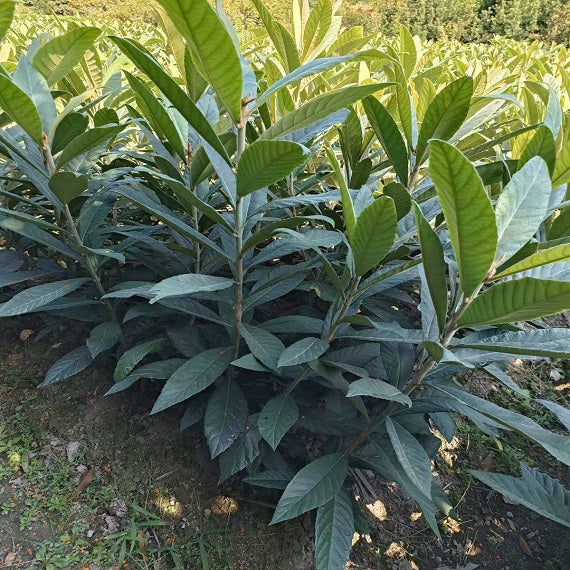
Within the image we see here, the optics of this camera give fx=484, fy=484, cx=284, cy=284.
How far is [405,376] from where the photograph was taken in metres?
1.59

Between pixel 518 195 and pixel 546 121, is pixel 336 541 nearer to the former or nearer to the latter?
pixel 518 195

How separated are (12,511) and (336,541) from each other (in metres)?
1.16

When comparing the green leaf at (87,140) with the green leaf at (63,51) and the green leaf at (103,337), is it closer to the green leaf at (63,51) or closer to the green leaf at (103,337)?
the green leaf at (63,51)

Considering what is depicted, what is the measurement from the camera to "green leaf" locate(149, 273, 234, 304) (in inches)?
47.3

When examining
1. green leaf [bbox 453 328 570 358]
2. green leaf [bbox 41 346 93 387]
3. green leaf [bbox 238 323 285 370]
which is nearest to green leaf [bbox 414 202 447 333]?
green leaf [bbox 453 328 570 358]

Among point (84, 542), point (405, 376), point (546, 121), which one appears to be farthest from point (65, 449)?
point (546, 121)

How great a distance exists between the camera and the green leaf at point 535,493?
5.02ft

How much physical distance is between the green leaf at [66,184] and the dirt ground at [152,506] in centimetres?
92

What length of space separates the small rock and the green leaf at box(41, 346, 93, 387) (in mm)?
273

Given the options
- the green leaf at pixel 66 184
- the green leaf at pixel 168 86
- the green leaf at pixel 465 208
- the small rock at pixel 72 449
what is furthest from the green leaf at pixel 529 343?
A: the small rock at pixel 72 449

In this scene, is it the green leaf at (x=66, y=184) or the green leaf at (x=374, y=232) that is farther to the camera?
the green leaf at (x=66, y=184)

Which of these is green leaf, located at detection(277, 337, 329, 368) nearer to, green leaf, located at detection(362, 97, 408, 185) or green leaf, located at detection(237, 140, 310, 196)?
green leaf, located at detection(237, 140, 310, 196)

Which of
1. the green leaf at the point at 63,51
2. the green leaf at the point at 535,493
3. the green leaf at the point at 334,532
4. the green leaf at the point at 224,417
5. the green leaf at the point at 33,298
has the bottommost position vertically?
the green leaf at the point at 535,493

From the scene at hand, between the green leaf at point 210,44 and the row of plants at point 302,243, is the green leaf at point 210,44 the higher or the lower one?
the higher one
